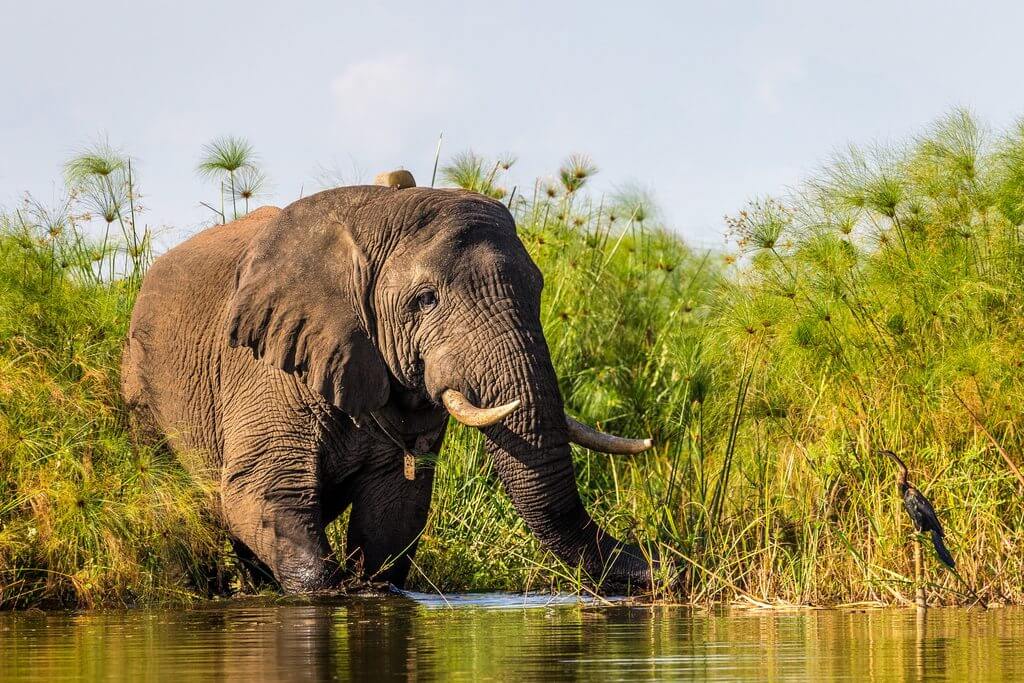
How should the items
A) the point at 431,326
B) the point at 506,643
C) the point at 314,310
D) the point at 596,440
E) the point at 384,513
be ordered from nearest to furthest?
the point at 506,643 < the point at 596,440 < the point at 431,326 < the point at 314,310 < the point at 384,513

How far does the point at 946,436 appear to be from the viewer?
31.4ft

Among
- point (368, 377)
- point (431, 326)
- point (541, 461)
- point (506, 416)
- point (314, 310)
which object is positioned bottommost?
point (541, 461)

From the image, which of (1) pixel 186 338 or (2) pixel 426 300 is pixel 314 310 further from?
(1) pixel 186 338

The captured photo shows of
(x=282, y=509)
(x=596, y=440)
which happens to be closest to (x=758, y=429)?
(x=596, y=440)

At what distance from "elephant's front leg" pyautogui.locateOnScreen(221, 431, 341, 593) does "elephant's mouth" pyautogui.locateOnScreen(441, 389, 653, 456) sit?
1093 mm

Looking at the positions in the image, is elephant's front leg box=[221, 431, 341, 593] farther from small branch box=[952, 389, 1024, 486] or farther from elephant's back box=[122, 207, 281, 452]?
small branch box=[952, 389, 1024, 486]

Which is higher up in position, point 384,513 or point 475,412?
point 475,412

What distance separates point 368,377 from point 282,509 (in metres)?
0.92

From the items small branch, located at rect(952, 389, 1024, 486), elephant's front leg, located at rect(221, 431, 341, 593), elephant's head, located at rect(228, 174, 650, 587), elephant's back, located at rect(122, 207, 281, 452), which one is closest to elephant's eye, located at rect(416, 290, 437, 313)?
elephant's head, located at rect(228, 174, 650, 587)

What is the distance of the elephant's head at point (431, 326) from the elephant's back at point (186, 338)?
54 centimetres

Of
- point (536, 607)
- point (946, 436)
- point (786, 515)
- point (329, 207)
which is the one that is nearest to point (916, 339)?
point (946, 436)

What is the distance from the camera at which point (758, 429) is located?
1045 cm

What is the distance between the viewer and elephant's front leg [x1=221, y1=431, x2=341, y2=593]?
9.73 meters

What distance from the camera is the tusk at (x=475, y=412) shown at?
8906 millimetres
